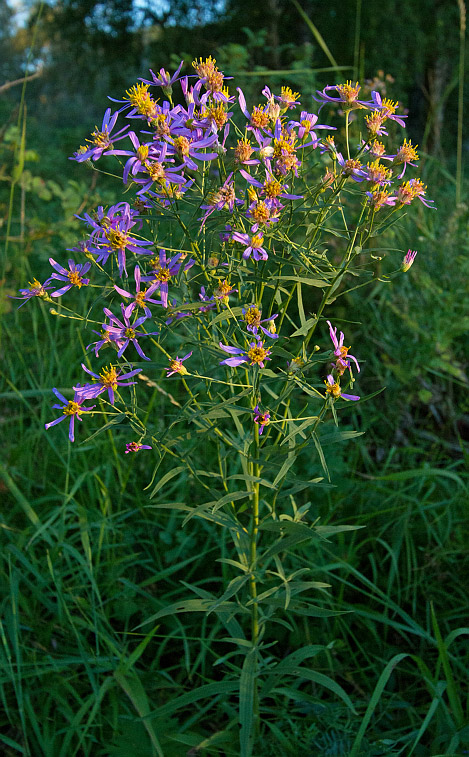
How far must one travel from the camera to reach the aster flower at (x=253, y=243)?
114 centimetres

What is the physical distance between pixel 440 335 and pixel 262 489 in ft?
3.47

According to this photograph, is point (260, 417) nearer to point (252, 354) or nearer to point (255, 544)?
point (252, 354)

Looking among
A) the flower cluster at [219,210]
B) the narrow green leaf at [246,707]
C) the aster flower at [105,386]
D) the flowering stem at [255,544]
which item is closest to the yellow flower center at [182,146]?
the flower cluster at [219,210]

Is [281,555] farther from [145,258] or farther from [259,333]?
[145,258]

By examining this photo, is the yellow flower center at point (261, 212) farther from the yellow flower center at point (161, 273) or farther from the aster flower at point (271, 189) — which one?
the yellow flower center at point (161, 273)

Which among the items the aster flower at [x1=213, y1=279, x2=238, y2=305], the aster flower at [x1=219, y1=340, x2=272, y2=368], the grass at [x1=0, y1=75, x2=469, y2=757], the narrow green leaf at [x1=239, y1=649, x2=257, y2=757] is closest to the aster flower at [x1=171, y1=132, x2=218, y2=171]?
the aster flower at [x1=213, y1=279, x2=238, y2=305]

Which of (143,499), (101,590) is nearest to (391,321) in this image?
(143,499)

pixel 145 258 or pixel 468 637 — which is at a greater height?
pixel 145 258

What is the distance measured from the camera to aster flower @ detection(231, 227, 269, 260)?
114cm

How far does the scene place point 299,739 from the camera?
1.67 m

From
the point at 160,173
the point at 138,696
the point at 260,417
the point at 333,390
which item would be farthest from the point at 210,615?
the point at 160,173

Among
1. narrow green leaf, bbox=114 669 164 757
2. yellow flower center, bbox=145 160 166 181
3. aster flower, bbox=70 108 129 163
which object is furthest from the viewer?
narrow green leaf, bbox=114 669 164 757

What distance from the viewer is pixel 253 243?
1145mm

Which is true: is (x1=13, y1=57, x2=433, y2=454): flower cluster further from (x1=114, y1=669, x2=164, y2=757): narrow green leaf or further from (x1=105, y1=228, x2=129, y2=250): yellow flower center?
(x1=114, y1=669, x2=164, y2=757): narrow green leaf
